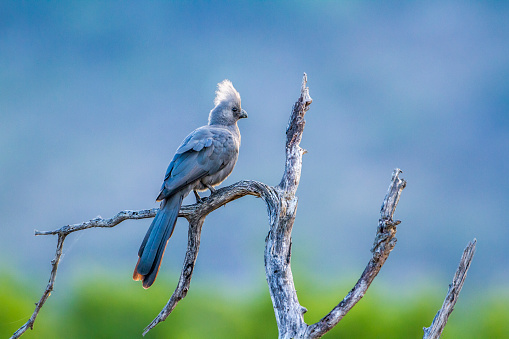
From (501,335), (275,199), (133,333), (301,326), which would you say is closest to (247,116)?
(275,199)

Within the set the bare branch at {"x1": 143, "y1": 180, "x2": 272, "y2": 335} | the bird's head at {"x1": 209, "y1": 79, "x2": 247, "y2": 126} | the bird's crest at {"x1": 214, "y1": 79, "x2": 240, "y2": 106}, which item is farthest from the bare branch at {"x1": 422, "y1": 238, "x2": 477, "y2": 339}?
the bird's crest at {"x1": 214, "y1": 79, "x2": 240, "y2": 106}

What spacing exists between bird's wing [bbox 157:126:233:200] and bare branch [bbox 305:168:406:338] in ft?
5.50

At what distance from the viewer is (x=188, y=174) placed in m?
4.27

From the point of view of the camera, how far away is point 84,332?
712 cm

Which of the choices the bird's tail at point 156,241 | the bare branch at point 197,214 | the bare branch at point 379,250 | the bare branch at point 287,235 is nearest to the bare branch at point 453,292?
the bare branch at point 379,250

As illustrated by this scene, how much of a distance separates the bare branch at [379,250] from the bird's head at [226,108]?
2.35 m

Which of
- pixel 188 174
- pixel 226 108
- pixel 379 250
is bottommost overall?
pixel 379 250

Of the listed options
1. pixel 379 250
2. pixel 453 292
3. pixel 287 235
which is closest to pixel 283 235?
pixel 287 235

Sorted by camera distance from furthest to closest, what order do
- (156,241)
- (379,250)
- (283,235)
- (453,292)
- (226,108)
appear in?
(226,108) < (156,241) < (283,235) < (453,292) < (379,250)

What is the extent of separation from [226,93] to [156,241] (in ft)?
6.53

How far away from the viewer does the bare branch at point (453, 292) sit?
11.0ft

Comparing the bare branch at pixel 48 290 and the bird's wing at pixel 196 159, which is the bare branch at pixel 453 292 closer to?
the bird's wing at pixel 196 159

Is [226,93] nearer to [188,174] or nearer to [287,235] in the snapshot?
[188,174]

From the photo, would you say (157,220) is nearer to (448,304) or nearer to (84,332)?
(448,304)
